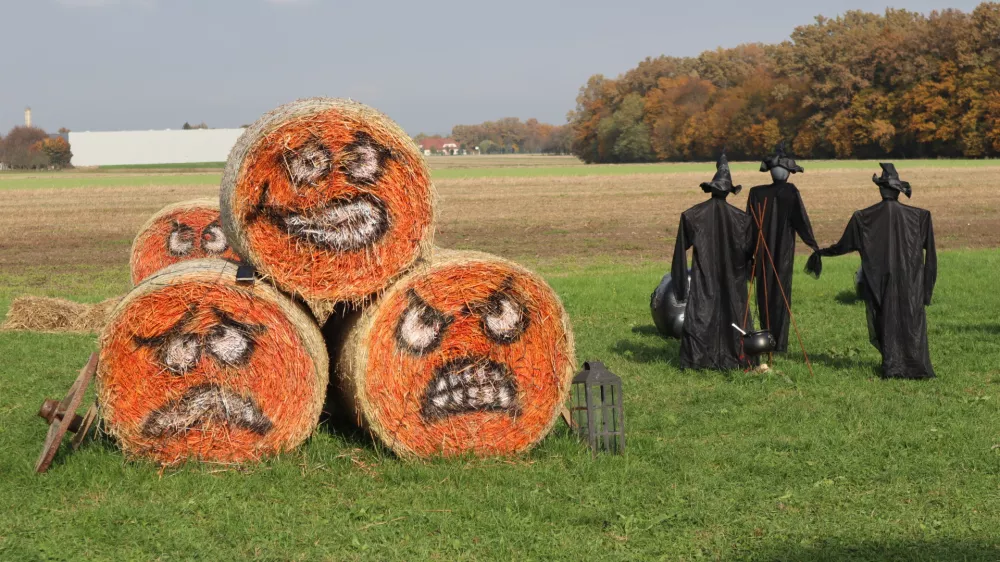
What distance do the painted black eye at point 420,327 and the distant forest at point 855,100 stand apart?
73.2m

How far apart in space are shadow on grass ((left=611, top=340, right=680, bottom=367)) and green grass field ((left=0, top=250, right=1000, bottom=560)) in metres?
1.50

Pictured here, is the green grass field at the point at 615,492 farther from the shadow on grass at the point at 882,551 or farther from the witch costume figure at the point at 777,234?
the witch costume figure at the point at 777,234

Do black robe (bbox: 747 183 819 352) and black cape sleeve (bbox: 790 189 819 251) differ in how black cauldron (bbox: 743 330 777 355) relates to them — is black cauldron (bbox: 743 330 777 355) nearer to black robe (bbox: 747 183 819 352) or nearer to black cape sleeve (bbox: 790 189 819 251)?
black robe (bbox: 747 183 819 352)

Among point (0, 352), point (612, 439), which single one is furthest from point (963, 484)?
point (0, 352)

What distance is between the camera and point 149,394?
23.0 ft

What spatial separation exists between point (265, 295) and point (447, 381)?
1.35 meters

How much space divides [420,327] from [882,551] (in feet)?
10.5

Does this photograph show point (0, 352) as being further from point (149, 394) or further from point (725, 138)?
point (725, 138)

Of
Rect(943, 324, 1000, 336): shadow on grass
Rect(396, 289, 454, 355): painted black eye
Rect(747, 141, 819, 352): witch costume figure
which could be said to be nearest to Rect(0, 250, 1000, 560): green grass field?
Rect(396, 289, 454, 355): painted black eye

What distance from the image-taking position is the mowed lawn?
19.1 feet

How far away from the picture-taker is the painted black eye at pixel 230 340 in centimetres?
703

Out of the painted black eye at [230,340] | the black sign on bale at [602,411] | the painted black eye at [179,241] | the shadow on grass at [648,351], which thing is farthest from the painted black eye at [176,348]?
the painted black eye at [179,241]

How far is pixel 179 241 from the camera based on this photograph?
42.0 feet

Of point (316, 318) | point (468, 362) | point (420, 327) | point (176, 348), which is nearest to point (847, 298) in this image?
point (468, 362)
